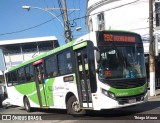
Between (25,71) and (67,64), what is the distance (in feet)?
19.8

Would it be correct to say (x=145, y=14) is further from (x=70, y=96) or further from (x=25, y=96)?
(x=70, y=96)

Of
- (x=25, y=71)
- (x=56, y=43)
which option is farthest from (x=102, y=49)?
(x=56, y=43)

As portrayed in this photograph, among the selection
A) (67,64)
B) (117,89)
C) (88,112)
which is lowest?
(88,112)

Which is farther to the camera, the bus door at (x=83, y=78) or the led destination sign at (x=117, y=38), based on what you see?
the bus door at (x=83, y=78)

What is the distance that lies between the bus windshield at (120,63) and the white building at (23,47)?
3565cm

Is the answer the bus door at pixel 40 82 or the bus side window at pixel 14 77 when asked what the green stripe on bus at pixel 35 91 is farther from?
the bus side window at pixel 14 77

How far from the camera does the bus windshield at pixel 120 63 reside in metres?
11.8

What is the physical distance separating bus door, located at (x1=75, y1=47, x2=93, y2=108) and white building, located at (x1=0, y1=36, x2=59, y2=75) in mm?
35113

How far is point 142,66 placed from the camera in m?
12.8

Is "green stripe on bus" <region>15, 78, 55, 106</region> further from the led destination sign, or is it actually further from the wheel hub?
the led destination sign

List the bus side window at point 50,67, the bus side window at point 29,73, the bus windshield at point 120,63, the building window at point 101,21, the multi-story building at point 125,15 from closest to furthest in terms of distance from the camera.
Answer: the bus windshield at point 120,63 → the bus side window at point 50,67 → the bus side window at point 29,73 → the multi-story building at point 125,15 → the building window at point 101,21

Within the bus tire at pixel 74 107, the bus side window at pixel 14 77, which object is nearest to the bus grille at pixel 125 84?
the bus tire at pixel 74 107

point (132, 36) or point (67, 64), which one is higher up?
point (132, 36)

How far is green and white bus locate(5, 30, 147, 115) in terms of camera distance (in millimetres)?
11789
